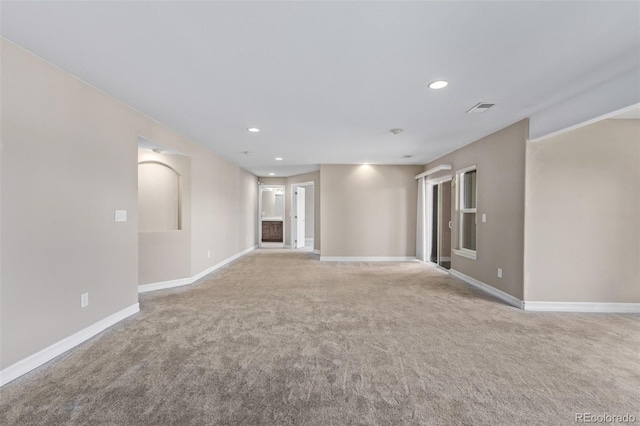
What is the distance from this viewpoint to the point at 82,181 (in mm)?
2818


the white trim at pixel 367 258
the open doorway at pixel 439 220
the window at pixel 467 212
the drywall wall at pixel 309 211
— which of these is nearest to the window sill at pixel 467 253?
the window at pixel 467 212

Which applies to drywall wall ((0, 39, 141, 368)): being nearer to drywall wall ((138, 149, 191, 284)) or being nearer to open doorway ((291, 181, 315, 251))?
drywall wall ((138, 149, 191, 284))

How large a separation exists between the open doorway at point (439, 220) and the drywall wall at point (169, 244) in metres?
5.25

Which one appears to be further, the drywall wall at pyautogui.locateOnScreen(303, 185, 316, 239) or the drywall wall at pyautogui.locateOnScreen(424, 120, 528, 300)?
the drywall wall at pyautogui.locateOnScreen(303, 185, 316, 239)

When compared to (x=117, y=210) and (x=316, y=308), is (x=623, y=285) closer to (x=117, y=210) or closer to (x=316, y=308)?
(x=316, y=308)

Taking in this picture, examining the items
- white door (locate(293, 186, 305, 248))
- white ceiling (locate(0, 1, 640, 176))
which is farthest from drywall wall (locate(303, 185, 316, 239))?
white ceiling (locate(0, 1, 640, 176))

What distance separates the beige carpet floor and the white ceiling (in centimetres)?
241

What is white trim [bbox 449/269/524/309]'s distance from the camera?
3928 millimetres

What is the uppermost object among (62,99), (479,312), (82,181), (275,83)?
(275,83)

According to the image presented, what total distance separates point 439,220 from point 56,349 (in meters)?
6.88

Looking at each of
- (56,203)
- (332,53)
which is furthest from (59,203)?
(332,53)

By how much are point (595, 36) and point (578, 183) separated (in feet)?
7.59

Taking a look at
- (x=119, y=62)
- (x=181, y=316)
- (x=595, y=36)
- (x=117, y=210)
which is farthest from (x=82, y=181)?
(x=595, y=36)

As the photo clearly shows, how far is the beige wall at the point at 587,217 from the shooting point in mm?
3717
